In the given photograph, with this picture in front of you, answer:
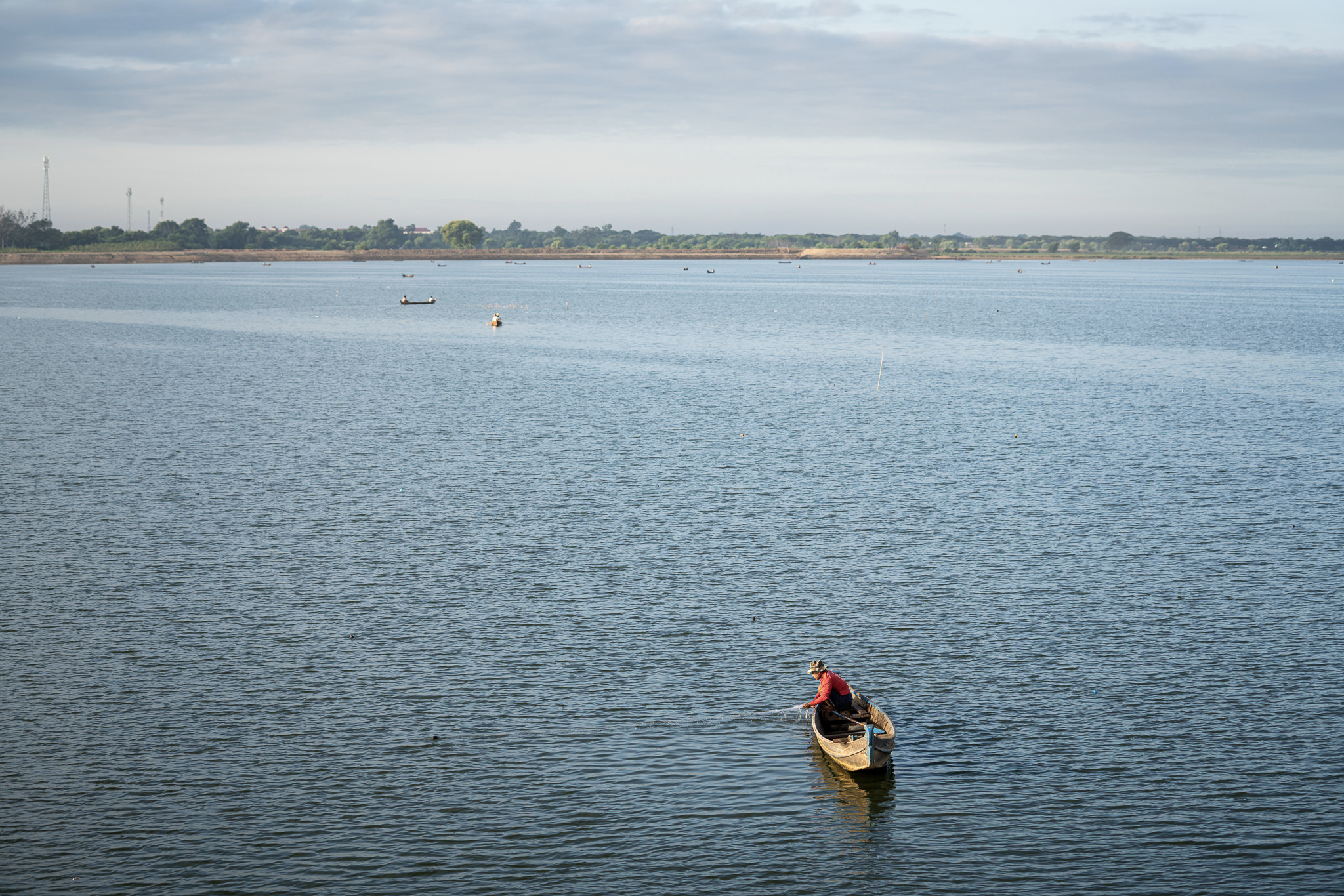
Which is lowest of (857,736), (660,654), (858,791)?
(858,791)

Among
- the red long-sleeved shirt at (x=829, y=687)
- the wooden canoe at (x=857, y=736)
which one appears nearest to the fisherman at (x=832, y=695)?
the red long-sleeved shirt at (x=829, y=687)

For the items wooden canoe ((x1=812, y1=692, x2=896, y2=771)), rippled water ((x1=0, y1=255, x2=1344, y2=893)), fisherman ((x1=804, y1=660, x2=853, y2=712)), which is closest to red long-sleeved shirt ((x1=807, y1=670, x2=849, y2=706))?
fisherman ((x1=804, y1=660, x2=853, y2=712))

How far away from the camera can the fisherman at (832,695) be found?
30.2m

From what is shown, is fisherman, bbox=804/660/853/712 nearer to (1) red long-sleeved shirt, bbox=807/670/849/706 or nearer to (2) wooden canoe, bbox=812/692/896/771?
(1) red long-sleeved shirt, bbox=807/670/849/706

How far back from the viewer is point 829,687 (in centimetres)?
3025

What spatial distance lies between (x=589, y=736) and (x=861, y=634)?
11.4 m

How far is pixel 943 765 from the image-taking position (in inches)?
1159

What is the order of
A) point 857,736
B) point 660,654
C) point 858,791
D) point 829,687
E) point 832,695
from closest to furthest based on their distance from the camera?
1. point 858,791
2. point 857,736
3. point 829,687
4. point 832,695
5. point 660,654

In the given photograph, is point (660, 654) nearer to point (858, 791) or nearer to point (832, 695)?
point (832, 695)

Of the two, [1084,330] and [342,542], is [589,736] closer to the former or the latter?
[342,542]

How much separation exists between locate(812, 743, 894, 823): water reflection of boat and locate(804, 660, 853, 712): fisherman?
1508 mm

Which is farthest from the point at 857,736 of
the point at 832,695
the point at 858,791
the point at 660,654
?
the point at 660,654

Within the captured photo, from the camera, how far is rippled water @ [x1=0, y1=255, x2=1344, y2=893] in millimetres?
25734

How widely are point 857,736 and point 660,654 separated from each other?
29.6 feet
